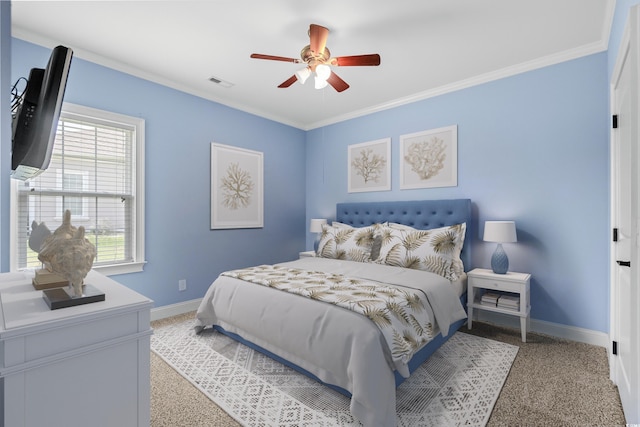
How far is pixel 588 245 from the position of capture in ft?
9.05

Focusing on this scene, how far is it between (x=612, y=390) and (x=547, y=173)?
1.86 metres

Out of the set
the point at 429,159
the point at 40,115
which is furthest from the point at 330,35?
the point at 40,115

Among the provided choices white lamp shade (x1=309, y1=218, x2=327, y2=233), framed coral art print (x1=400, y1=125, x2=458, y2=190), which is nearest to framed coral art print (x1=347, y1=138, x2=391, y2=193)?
framed coral art print (x1=400, y1=125, x2=458, y2=190)

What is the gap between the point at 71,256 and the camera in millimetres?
1060

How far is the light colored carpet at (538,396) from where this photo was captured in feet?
5.74

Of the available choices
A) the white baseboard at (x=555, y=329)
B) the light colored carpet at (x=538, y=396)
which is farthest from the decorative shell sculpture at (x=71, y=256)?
the white baseboard at (x=555, y=329)

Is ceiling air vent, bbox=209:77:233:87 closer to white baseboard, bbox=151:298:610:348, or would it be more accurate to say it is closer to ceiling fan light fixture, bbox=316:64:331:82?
ceiling fan light fixture, bbox=316:64:331:82

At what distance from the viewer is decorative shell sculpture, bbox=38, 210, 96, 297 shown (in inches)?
41.5

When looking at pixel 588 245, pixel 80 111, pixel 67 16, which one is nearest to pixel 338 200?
pixel 588 245

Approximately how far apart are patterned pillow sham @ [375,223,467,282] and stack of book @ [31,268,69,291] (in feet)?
8.71

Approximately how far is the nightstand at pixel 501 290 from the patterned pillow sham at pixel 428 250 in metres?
0.19

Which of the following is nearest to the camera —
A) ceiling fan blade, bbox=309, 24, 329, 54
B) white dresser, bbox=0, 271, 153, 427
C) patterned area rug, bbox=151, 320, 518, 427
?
white dresser, bbox=0, 271, 153, 427

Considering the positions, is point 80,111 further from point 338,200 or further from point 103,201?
point 338,200

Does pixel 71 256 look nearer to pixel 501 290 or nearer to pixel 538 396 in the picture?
pixel 538 396
